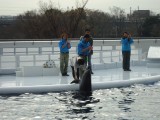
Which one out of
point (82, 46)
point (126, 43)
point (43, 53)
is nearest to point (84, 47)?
point (82, 46)

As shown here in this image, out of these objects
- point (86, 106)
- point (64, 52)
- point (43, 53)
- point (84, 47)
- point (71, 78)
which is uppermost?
point (84, 47)

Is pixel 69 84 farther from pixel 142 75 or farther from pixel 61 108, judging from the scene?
pixel 142 75

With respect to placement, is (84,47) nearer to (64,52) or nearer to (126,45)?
(64,52)

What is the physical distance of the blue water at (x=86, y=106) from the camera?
33.4 feet

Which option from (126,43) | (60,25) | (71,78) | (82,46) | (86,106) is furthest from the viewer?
(60,25)

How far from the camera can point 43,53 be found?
21.4 metres

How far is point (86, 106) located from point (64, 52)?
5212 millimetres

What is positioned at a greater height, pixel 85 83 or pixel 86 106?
pixel 85 83

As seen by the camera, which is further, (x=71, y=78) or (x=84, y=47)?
(x=71, y=78)

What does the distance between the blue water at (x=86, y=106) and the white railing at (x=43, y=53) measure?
15.9ft

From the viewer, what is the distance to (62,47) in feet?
52.9

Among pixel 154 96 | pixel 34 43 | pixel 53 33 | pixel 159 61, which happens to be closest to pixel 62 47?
pixel 154 96

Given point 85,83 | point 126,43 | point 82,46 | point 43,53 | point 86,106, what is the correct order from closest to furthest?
point 86,106
point 85,83
point 82,46
point 126,43
point 43,53

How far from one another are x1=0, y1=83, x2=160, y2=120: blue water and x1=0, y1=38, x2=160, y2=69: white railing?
4.86 metres
